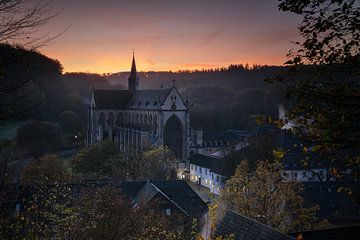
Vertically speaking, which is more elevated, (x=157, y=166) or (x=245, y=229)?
(x=245, y=229)

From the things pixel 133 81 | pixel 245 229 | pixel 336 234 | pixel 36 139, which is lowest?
pixel 36 139

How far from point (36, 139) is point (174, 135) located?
20.2 m

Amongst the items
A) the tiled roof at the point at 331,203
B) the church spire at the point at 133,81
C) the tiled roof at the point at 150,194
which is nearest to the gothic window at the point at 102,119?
the church spire at the point at 133,81

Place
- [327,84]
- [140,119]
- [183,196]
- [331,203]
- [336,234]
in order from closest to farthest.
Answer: [327,84] < [336,234] < [183,196] < [331,203] < [140,119]

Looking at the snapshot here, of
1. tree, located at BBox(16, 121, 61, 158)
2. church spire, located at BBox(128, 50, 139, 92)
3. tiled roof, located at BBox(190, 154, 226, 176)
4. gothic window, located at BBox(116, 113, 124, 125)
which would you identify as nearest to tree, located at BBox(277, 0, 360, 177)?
tiled roof, located at BBox(190, 154, 226, 176)

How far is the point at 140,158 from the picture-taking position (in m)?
45.7

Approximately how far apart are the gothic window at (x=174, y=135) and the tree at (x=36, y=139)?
57.3ft

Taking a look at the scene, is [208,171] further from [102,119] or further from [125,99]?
[125,99]

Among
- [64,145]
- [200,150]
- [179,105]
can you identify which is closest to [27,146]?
[64,145]

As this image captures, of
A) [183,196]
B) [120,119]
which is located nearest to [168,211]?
[183,196]

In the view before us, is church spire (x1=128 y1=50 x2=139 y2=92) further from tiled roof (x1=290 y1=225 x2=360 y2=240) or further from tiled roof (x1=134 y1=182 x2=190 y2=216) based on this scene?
tiled roof (x1=290 y1=225 x2=360 y2=240)

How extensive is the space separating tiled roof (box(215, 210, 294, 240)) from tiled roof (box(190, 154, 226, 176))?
108 feet

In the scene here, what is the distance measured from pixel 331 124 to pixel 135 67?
239 feet

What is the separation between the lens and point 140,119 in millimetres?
65438
